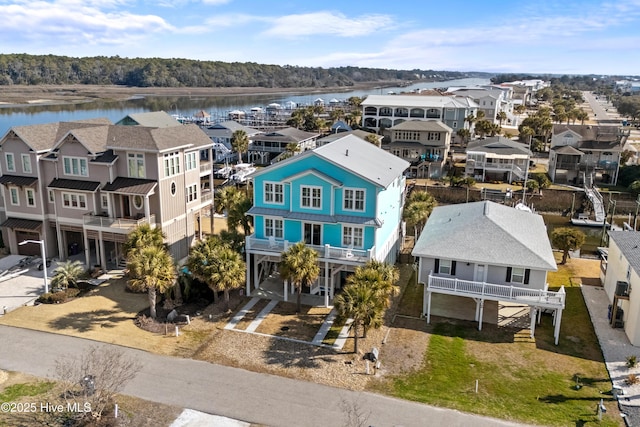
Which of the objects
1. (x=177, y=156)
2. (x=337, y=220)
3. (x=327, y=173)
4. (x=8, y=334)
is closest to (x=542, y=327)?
(x=337, y=220)

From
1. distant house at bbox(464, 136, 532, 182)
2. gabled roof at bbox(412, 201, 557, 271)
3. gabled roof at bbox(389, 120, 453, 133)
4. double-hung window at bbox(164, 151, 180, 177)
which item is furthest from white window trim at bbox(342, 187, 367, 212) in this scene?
gabled roof at bbox(389, 120, 453, 133)

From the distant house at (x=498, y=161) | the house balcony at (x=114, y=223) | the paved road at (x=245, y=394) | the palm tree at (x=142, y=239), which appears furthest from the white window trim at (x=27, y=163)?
the distant house at (x=498, y=161)

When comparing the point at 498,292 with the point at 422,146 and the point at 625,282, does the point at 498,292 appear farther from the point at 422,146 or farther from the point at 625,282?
the point at 422,146

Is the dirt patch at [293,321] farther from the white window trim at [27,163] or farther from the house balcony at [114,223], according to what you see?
the white window trim at [27,163]

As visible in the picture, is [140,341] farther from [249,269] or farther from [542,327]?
[542,327]

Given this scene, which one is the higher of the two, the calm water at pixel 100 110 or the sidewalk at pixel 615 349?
the calm water at pixel 100 110
